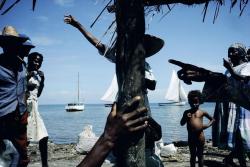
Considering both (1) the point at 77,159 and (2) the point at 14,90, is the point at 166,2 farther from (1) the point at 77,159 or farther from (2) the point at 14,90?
(1) the point at 77,159

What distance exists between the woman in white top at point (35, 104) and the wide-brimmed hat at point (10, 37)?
1.17 metres

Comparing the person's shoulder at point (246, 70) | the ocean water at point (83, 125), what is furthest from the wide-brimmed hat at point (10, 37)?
the ocean water at point (83, 125)

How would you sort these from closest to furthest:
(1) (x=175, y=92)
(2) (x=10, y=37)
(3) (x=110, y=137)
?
(3) (x=110, y=137) < (2) (x=10, y=37) < (1) (x=175, y=92)

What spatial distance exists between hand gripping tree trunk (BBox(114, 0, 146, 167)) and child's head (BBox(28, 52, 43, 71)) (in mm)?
3841

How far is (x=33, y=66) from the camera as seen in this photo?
542 cm

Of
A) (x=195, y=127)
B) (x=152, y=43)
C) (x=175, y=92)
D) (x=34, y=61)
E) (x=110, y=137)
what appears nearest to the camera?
(x=110, y=137)

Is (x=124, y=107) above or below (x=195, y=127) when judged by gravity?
above

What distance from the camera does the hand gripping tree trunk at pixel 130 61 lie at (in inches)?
71.7

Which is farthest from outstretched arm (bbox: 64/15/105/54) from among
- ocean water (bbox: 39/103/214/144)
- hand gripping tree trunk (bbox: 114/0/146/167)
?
ocean water (bbox: 39/103/214/144)

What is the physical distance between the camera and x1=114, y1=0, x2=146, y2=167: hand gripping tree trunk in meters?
1.82

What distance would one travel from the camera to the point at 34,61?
540 centimetres

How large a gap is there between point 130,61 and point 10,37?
2703mm

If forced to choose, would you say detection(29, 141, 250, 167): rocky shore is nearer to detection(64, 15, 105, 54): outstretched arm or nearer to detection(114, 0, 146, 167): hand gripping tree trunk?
detection(64, 15, 105, 54): outstretched arm

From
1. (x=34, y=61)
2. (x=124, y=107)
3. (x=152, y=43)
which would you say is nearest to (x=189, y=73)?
(x=152, y=43)
